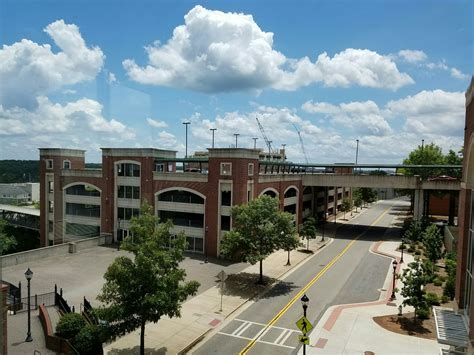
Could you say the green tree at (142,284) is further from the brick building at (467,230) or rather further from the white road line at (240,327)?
the brick building at (467,230)

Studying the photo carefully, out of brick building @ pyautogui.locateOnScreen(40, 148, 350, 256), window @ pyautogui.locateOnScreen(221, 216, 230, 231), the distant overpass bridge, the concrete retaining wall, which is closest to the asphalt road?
window @ pyautogui.locateOnScreen(221, 216, 230, 231)

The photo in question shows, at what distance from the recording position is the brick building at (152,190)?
121 feet

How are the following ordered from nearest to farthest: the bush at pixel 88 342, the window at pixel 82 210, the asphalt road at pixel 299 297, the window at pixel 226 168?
the bush at pixel 88 342 → the asphalt road at pixel 299 297 → the window at pixel 226 168 → the window at pixel 82 210

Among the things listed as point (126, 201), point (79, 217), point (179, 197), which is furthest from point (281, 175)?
point (79, 217)

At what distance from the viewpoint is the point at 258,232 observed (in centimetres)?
2795

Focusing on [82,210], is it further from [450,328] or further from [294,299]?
[450,328]

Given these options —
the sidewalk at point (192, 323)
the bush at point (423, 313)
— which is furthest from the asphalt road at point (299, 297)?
the bush at point (423, 313)

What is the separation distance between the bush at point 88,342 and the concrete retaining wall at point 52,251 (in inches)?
733

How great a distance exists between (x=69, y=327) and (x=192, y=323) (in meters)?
6.53

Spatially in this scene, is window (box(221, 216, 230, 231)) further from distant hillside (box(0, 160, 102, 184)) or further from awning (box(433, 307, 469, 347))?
distant hillside (box(0, 160, 102, 184))

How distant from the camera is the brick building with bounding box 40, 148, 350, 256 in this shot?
3684cm

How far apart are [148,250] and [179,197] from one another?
23994mm

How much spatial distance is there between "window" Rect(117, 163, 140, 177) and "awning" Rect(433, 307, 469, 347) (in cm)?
3290

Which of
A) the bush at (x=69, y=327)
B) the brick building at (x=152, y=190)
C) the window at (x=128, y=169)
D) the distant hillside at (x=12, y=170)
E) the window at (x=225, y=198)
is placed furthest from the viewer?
the window at (x=128, y=169)
